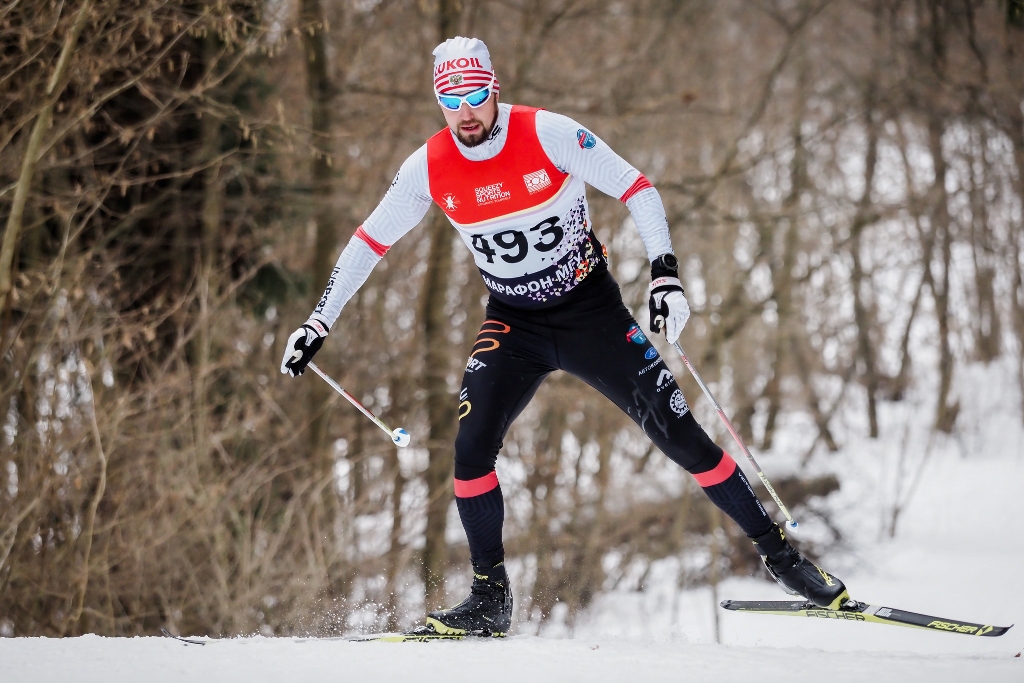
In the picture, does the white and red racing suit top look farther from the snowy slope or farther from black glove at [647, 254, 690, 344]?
the snowy slope

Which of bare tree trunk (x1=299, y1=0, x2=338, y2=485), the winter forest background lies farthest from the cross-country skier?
bare tree trunk (x1=299, y1=0, x2=338, y2=485)

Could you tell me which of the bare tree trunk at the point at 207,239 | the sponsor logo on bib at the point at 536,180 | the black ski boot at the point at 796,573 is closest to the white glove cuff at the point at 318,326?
the sponsor logo on bib at the point at 536,180

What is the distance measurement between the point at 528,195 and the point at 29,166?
2942mm

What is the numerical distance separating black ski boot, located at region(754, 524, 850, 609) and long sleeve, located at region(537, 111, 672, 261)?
4.02 feet

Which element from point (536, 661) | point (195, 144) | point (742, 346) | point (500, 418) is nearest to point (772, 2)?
point (742, 346)

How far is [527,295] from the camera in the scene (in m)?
3.51

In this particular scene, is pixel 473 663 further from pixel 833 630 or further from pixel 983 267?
pixel 983 267

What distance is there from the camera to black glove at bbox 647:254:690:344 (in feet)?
10.5

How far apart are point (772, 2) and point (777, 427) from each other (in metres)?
7.36

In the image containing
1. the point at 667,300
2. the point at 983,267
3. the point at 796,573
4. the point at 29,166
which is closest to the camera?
the point at 667,300

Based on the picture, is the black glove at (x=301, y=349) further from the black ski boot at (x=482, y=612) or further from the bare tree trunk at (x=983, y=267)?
the bare tree trunk at (x=983, y=267)

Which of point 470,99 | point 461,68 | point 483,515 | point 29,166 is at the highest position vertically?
point 29,166

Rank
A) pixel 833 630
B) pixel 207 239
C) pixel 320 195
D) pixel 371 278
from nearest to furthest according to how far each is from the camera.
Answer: pixel 833 630
pixel 207 239
pixel 320 195
pixel 371 278

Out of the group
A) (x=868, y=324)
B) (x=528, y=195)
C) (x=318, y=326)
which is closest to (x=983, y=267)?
(x=868, y=324)
